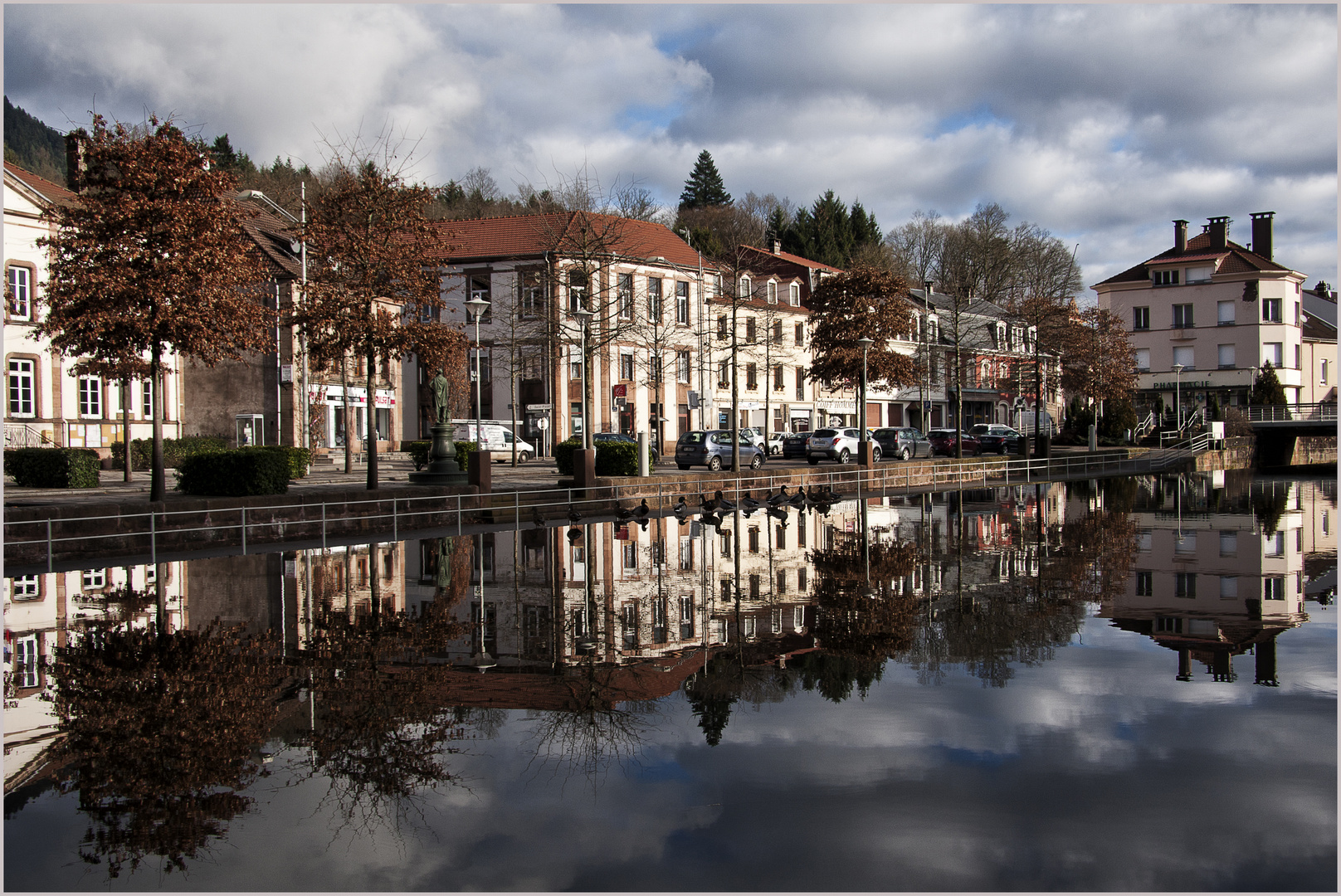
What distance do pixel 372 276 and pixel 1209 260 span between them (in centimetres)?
7076

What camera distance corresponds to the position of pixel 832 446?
46.5 meters

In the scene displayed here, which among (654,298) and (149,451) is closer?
(149,451)

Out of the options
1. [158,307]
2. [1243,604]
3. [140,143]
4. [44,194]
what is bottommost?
[1243,604]

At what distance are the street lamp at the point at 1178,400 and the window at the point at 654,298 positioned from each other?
31.9 m

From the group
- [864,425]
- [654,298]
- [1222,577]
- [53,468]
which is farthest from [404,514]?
[654,298]

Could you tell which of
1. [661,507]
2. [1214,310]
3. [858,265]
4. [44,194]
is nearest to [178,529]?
[661,507]

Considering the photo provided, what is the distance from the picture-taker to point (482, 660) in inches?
425

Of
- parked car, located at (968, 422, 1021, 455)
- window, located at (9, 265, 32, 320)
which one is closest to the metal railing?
parked car, located at (968, 422, 1021, 455)

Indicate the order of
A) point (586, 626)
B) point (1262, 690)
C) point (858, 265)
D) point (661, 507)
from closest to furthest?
point (1262, 690) → point (586, 626) → point (661, 507) → point (858, 265)

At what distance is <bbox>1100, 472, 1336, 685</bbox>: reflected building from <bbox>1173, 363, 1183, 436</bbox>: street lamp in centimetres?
3410

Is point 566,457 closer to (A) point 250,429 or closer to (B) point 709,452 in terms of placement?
(B) point 709,452

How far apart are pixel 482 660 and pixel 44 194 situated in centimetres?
3567

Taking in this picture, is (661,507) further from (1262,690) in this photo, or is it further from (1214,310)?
(1214,310)

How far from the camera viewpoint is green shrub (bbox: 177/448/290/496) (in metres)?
21.5
